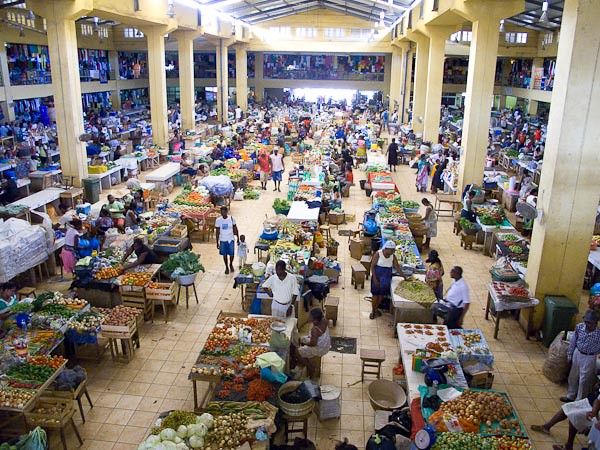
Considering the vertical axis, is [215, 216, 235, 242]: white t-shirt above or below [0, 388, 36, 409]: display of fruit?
above

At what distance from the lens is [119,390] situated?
7523 mm

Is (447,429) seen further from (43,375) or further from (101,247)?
(101,247)

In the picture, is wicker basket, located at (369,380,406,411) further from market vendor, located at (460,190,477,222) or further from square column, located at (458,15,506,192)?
square column, located at (458,15,506,192)

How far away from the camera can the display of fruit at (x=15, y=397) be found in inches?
241

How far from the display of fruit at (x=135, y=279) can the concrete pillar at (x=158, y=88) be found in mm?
13570

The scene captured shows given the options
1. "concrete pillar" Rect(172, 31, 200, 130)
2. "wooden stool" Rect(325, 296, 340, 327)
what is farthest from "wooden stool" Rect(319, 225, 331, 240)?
"concrete pillar" Rect(172, 31, 200, 130)

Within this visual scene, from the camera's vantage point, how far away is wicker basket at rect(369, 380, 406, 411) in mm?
6922

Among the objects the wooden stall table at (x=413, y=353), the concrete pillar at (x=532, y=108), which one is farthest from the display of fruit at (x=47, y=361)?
the concrete pillar at (x=532, y=108)

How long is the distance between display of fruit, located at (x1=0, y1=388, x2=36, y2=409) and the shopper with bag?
585cm

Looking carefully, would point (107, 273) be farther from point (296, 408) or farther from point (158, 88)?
point (158, 88)

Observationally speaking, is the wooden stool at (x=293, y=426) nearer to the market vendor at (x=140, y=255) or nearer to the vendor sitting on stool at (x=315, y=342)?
the vendor sitting on stool at (x=315, y=342)

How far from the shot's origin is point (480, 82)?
606 inches

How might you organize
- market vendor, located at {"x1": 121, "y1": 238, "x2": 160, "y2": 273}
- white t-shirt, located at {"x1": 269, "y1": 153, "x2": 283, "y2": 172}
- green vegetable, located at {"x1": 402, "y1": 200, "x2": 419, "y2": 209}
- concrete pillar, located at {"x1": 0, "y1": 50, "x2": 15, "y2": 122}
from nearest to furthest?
market vendor, located at {"x1": 121, "y1": 238, "x2": 160, "y2": 273}, green vegetable, located at {"x1": 402, "y1": 200, "x2": 419, "y2": 209}, white t-shirt, located at {"x1": 269, "y1": 153, "x2": 283, "y2": 172}, concrete pillar, located at {"x1": 0, "y1": 50, "x2": 15, "y2": 122}

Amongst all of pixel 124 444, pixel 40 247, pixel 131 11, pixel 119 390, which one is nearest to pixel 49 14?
pixel 131 11
